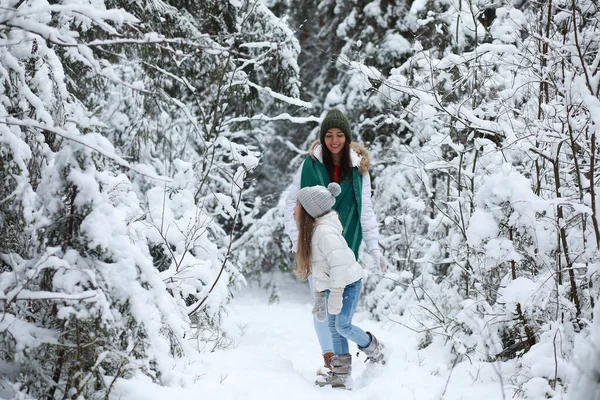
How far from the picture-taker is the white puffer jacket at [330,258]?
365cm

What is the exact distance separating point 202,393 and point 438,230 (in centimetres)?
445

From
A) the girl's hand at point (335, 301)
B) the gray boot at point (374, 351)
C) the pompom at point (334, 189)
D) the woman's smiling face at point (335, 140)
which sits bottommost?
the gray boot at point (374, 351)

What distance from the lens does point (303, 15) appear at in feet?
39.5

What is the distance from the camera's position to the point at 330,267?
3674 millimetres

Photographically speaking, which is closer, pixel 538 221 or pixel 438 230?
pixel 538 221

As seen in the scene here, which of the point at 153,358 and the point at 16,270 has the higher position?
the point at 16,270

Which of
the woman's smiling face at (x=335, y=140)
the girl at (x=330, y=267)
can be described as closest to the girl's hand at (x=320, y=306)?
the girl at (x=330, y=267)

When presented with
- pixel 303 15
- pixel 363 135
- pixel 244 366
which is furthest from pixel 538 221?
pixel 303 15

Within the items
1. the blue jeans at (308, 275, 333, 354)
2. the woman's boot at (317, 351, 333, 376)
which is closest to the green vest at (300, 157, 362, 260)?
the blue jeans at (308, 275, 333, 354)

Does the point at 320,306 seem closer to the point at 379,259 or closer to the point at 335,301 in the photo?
the point at 335,301

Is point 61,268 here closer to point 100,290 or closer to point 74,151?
point 100,290

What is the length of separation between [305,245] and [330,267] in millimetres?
267

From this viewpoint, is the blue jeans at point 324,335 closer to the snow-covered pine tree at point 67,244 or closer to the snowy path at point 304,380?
the snowy path at point 304,380

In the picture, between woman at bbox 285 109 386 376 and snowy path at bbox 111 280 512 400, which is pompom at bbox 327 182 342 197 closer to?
woman at bbox 285 109 386 376
